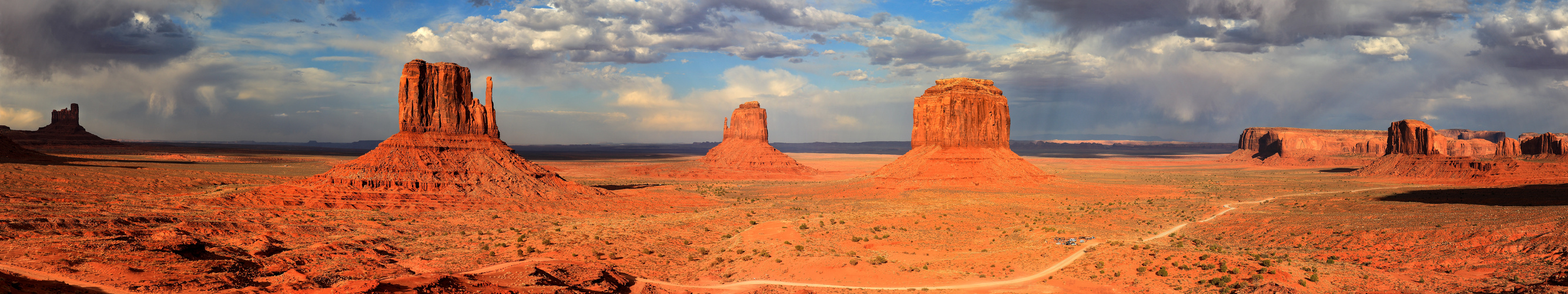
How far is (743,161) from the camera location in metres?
101

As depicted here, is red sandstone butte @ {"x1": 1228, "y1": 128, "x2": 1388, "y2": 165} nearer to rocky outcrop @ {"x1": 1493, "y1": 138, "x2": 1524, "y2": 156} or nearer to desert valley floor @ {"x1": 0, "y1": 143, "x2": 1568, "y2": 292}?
rocky outcrop @ {"x1": 1493, "y1": 138, "x2": 1524, "y2": 156}

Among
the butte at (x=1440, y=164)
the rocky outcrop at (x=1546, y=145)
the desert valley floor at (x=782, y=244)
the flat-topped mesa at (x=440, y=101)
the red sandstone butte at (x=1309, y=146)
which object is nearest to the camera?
the desert valley floor at (x=782, y=244)

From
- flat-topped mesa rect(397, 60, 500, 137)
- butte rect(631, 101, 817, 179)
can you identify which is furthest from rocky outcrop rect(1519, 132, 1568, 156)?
flat-topped mesa rect(397, 60, 500, 137)

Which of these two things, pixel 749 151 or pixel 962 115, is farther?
pixel 749 151

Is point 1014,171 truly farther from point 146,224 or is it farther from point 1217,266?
point 146,224

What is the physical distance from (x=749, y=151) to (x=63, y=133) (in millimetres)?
115053

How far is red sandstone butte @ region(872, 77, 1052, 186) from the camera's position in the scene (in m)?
62.6

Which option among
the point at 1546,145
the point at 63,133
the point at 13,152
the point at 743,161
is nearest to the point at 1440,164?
the point at 1546,145

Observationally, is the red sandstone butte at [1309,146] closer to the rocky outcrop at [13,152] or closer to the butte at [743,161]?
the butte at [743,161]

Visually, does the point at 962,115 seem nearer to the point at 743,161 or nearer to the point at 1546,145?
the point at 743,161

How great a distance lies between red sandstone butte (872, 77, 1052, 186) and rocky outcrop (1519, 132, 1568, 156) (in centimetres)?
7999

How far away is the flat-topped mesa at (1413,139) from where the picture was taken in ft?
313

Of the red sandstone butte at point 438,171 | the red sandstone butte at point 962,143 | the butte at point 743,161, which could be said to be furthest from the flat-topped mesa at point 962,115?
the red sandstone butte at point 438,171

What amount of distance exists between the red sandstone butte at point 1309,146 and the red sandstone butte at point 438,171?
145853mm
